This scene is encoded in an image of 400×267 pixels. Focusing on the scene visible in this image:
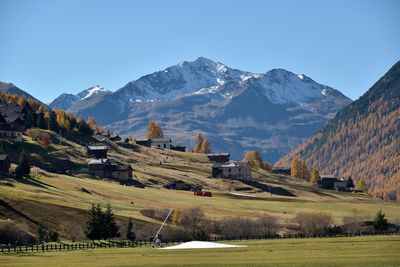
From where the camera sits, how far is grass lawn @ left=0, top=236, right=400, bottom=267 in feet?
247

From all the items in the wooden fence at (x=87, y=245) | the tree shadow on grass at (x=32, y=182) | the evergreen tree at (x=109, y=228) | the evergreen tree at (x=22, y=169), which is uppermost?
the evergreen tree at (x=22, y=169)

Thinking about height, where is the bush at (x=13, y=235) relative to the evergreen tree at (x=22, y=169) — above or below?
below

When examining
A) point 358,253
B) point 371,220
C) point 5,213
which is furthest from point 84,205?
point 358,253

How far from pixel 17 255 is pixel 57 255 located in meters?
4.74

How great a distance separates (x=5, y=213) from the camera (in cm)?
13200

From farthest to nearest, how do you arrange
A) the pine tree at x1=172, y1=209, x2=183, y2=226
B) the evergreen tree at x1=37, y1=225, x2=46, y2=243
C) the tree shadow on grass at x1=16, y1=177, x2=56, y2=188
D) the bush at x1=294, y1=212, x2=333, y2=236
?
the tree shadow on grass at x1=16, y1=177, x2=56, y2=188 → the pine tree at x1=172, y1=209, x2=183, y2=226 → the bush at x1=294, y1=212, x2=333, y2=236 → the evergreen tree at x1=37, y1=225, x2=46, y2=243

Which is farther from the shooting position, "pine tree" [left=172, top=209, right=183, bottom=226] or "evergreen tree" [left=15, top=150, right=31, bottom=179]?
"evergreen tree" [left=15, top=150, right=31, bottom=179]

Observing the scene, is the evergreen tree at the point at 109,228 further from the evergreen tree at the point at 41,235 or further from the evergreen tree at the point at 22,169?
the evergreen tree at the point at 22,169

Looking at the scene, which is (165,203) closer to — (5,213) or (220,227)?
(220,227)

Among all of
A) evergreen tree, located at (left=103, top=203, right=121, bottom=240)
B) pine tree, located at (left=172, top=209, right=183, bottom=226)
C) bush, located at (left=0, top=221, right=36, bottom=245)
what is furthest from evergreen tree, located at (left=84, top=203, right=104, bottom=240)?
pine tree, located at (left=172, top=209, right=183, bottom=226)

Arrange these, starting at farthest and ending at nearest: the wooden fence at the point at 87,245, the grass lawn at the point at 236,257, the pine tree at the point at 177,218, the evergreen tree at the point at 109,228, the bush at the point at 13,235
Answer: the pine tree at the point at 177,218 → the evergreen tree at the point at 109,228 → the bush at the point at 13,235 → the wooden fence at the point at 87,245 → the grass lawn at the point at 236,257

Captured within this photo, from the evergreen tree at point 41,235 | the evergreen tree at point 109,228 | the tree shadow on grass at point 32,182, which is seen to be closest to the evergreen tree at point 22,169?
the tree shadow on grass at point 32,182

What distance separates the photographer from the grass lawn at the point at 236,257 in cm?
7538

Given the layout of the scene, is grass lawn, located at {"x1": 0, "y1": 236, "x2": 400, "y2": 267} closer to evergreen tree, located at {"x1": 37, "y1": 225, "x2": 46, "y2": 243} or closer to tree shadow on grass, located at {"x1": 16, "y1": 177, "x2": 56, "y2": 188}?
evergreen tree, located at {"x1": 37, "y1": 225, "x2": 46, "y2": 243}
